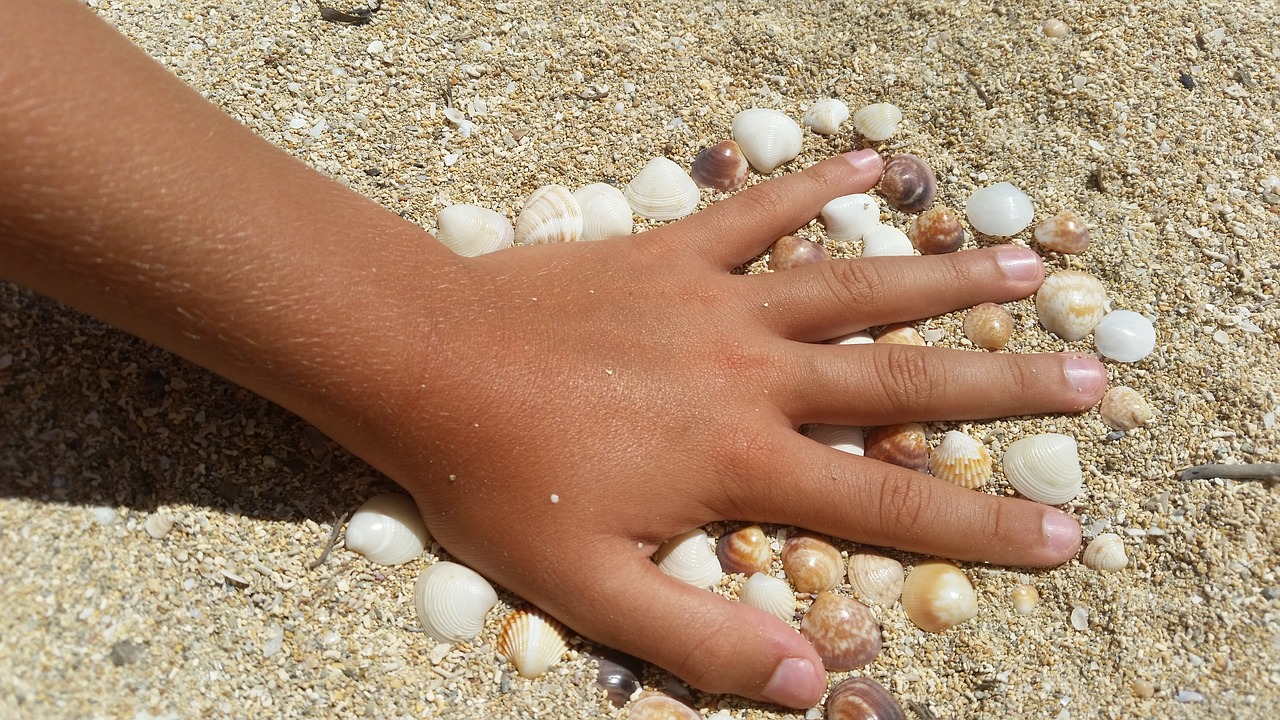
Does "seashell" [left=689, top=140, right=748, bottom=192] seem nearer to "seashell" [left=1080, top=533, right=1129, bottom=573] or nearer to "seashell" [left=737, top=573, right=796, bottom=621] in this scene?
"seashell" [left=737, top=573, right=796, bottom=621]

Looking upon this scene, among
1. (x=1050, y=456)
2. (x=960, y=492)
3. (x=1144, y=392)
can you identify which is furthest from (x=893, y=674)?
(x=1144, y=392)

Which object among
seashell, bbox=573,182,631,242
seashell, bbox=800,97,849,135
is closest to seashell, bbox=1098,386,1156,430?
seashell, bbox=800,97,849,135

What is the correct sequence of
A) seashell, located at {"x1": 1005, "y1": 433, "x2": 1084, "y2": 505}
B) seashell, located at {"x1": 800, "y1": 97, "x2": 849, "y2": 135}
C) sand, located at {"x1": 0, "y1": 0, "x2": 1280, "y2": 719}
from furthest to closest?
seashell, located at {"x1": 800, "y1": 97, "x2": 849, "y2": 135}
seashell, located at {"x1": 1005, "y1": 433, "x2": 1084, "y2": 505}
sand, located at {"x1": 0, "y1": 0, "x2": 1280, "y2": 719}

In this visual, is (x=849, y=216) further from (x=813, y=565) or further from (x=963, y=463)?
(x=813, y=565)

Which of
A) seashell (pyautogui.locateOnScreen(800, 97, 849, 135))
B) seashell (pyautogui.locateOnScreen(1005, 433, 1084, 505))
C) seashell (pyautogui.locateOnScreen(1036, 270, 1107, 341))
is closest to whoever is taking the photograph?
seashell (pyautogui.locateOnScreen(1005, 433, 1084, 505))

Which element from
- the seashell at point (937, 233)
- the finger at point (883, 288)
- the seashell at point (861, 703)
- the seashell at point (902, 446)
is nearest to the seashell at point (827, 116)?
the seashell at point (937, 233)

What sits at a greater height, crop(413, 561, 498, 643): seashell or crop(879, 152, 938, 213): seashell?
crop(879, 152, 938, 213): seashell
